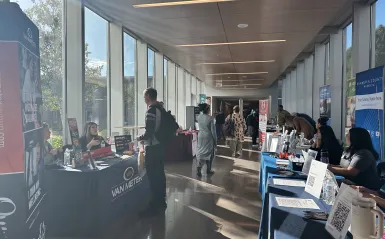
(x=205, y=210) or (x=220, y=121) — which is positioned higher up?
(x=220, y=121)

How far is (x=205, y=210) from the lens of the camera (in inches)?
153

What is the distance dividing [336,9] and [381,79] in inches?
60.2

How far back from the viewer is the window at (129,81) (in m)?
6.70

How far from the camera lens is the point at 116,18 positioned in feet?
18.7

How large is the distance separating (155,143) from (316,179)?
2.13 m

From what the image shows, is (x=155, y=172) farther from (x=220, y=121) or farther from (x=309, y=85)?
(x=220, y=121)

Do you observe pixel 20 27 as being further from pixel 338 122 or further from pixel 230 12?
pixel 338 122

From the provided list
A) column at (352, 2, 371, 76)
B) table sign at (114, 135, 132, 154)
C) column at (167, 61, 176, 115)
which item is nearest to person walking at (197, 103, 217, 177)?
table sign at (114, 135, 132, 154)

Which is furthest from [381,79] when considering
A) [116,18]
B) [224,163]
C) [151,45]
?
[151,45]

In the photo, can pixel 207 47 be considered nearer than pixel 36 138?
No

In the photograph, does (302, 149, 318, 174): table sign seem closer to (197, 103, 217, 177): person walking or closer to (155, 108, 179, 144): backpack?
(155, 108, 179, 144): backpack

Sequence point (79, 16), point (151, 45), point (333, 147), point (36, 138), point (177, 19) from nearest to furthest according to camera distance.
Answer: point (36, 138) < point (333, 147) < point (79, 16) < point (177, 19) < point (151, 45)

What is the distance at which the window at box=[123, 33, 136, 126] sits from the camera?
6.70 meters

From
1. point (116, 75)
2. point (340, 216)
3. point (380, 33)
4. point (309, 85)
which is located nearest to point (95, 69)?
point (116, 75)
